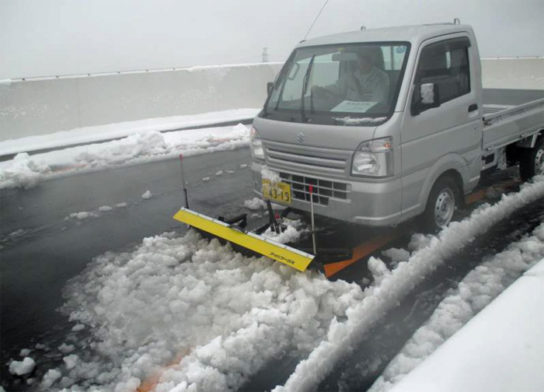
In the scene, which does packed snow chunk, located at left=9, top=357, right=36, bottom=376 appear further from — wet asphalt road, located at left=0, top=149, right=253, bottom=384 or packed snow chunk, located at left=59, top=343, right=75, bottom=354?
packed snow chunk, located at left=59, top=343, right=75, bottom=354

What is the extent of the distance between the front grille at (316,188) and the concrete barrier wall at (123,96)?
369 inches

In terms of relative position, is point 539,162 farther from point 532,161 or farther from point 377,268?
point 377,268

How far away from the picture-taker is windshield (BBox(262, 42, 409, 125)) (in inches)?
186

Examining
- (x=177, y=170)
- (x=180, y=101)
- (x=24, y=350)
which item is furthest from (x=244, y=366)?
(x=180, y=101)

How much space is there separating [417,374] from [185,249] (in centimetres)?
319

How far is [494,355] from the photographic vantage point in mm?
2805

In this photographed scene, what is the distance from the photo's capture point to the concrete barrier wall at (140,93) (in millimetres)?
12039

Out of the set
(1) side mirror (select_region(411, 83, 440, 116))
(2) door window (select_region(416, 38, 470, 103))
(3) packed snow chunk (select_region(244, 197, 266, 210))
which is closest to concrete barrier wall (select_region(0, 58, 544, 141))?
(3) packed snow chunk (select_region(244, 197, 266, 210))

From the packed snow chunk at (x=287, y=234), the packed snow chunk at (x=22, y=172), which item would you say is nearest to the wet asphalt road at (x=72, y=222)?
the packed snow chunk at (x=22, y=172)

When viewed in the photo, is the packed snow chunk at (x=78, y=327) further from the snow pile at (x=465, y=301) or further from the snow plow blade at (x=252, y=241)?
the snow pile at (x=465, y=301)

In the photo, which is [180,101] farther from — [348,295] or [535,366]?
[535,366]

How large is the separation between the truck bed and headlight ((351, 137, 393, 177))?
1.81 meters

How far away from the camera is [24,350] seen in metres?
3.90

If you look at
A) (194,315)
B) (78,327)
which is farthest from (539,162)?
Answer: (78,327)
